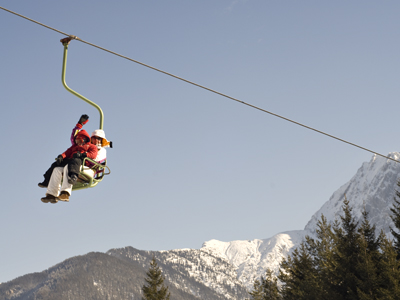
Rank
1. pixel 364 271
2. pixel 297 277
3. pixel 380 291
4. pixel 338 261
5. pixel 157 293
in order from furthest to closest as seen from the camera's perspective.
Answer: pixel 157 293
pixel 297 277
pixel 338 261
pixel 364 271
pixel 380 291

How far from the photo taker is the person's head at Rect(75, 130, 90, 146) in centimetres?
1036

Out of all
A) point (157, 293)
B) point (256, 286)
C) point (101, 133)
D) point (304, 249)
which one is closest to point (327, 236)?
point (304, 249)

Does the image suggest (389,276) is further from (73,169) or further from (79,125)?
(73,169)

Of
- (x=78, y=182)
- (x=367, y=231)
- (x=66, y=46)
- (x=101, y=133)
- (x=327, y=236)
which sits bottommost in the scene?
(x=78, y=182)

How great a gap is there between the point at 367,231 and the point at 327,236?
521 inches

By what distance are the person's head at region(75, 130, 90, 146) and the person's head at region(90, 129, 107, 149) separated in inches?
9.6

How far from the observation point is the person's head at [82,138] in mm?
10359

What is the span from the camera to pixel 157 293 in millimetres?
44594

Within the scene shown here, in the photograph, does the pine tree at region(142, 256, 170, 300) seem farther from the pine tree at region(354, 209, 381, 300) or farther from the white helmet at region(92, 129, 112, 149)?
the white helmet at region(92, 129, 112, 149)

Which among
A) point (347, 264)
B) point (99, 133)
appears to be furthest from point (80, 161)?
point (347, 264)

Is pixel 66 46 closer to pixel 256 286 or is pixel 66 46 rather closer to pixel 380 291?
pixel 380 291

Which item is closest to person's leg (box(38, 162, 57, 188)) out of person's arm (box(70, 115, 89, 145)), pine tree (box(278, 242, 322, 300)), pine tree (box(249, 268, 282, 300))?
person's arm (box(70, 115, 89, 145))

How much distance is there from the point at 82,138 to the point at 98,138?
403mm

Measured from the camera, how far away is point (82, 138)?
34.0ft
